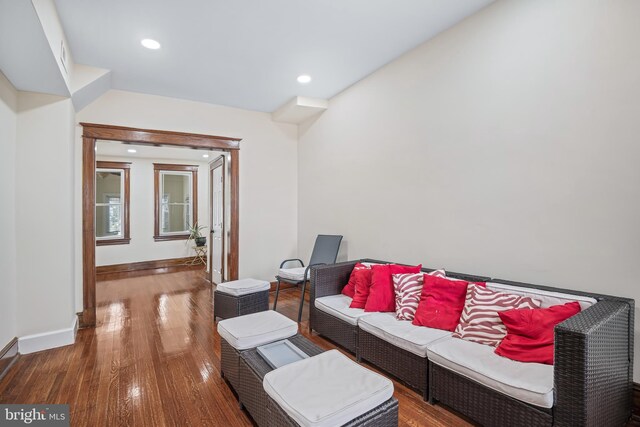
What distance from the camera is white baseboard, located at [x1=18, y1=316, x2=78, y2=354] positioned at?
281cm

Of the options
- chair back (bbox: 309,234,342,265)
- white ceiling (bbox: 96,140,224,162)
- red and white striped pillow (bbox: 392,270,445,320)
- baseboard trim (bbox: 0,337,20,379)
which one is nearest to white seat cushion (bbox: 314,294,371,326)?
red and white striped pillow (bbox: 392,270,445,320)

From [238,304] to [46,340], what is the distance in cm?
178

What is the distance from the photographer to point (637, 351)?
1730 millimetres

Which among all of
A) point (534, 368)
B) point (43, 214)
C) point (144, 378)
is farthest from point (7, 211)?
point (534, 368)

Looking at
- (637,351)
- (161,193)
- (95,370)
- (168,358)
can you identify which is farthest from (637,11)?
(161,193)

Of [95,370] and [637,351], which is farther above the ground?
[637,351]

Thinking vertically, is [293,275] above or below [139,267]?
above

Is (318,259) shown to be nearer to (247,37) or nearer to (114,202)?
(247,37)

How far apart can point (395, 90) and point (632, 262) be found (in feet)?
7.85

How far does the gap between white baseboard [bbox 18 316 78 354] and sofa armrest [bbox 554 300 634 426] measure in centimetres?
389

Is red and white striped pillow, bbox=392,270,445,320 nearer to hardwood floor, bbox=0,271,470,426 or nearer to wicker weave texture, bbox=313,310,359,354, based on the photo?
wicker weave texture, bbox=313,310,359,354

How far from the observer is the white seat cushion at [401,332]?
2.02 m

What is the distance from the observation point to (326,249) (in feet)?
13.2

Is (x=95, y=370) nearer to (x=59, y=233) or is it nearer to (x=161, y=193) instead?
(x=59, y=233)
